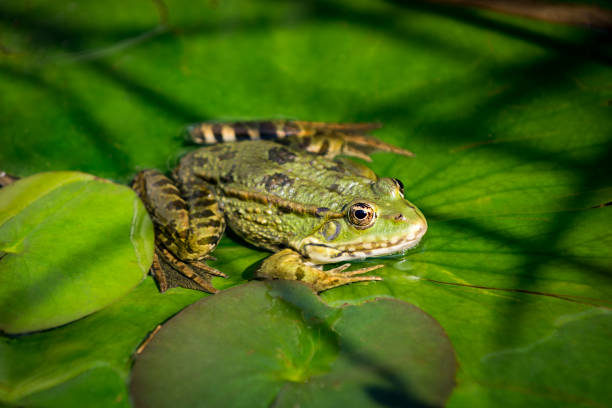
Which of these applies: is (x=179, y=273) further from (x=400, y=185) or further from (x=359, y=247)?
(x=400, y=185)

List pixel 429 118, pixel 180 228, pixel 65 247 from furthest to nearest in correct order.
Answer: pixel 429 118 → pixel 180 228 → pixel 65 247

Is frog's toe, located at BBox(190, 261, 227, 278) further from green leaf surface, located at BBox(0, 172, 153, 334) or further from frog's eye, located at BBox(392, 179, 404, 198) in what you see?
frog's eye, located at BBox(392, 179, 404, 198)

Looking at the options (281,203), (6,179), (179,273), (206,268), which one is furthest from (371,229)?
(6,179)

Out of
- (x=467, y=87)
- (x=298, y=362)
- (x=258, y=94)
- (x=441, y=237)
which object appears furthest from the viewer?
(x=258, y=94)

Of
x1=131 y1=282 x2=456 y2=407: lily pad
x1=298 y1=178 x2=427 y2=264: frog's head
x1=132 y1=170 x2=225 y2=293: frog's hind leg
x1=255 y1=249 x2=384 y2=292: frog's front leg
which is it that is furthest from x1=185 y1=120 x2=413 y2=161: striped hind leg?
→ x1=131 y1=282 x2=456 y2=407: lily pad

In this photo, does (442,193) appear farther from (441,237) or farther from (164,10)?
(164,10)

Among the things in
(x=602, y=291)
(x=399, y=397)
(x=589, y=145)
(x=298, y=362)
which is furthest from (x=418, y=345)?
(x=589, y=145)
